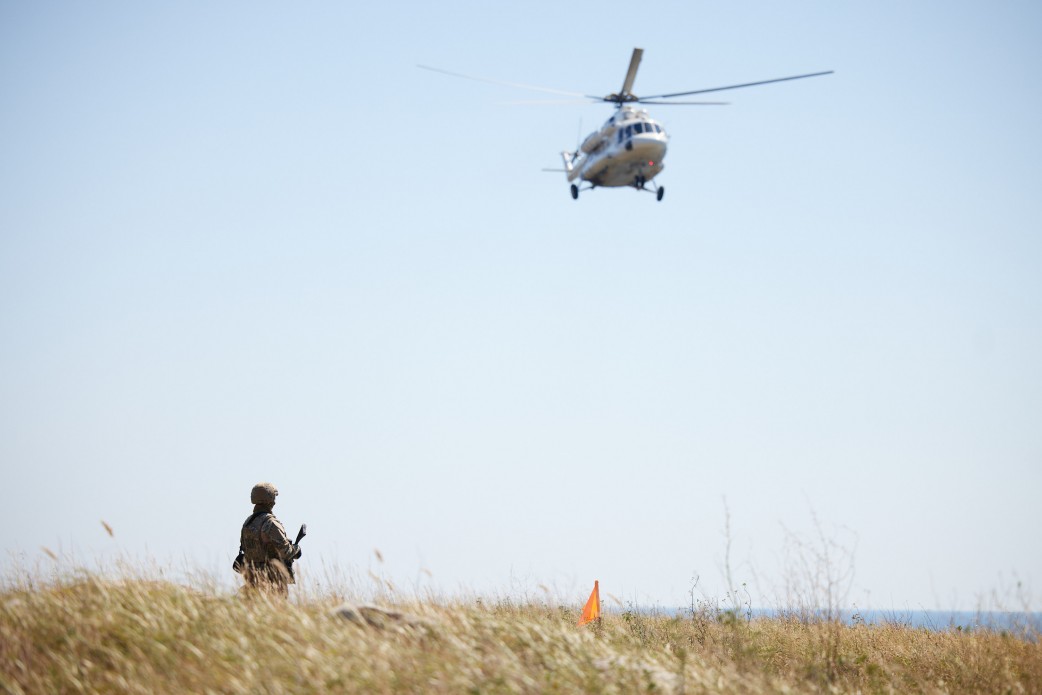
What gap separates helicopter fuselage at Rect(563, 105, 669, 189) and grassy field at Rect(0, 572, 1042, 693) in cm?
1859

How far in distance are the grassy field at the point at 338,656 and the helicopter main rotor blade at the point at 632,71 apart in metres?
21.8

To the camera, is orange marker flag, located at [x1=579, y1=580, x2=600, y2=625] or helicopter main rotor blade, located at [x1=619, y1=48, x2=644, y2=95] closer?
orange marker flag, located at [x1=579, y1=580, x2=600, y2=625]

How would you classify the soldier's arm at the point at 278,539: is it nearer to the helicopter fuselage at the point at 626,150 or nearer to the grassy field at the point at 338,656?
the grassy field at the point at 338,656

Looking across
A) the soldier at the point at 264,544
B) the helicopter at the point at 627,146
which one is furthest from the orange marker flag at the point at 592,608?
the helicopter at the point at 627,146

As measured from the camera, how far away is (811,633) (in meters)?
10.5

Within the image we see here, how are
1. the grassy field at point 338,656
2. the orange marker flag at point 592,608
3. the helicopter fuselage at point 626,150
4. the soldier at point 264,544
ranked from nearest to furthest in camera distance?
1. the grassy field at point 338,656
2. the soldier at point 264,544
3. the orange marker flag at point 592,608
4. the helicopter fuselage at point 626,150

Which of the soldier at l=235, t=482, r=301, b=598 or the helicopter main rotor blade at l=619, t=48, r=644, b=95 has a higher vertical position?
the helicopter main rotor blade at l=619, t=48, r=644, b=95

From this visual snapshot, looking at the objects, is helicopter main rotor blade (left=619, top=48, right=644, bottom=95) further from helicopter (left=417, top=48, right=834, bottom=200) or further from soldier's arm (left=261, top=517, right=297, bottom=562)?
soldier's arm (left=261, top=517, right=297, bottom=562)

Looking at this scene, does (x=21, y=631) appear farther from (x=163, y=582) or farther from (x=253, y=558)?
(x=253, y=558)

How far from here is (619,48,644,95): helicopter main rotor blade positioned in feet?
90.2

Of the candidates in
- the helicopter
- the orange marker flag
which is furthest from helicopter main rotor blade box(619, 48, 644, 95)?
the orange marker flag

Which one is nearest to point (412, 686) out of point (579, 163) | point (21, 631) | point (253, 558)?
point (21, 631)

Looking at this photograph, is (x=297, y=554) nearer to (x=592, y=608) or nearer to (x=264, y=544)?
(x=264, y=544)

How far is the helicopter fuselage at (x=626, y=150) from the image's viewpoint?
84.4 ft
